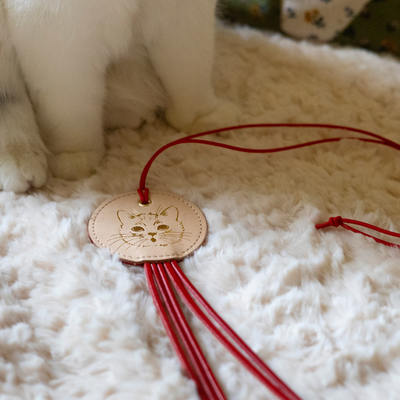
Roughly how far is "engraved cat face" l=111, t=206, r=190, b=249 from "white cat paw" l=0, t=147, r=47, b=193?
0.48 ft

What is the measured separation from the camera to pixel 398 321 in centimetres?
42

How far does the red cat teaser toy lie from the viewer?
372 millimetres

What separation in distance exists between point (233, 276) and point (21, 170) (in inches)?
13.5

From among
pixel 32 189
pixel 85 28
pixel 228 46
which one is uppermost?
pixel 85 28

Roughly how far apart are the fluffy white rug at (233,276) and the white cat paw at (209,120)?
3 cm

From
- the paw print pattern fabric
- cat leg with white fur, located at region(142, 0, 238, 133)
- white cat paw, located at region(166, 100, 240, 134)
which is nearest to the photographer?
cat leg with white fur, located at region(142, 0, 238, 133)

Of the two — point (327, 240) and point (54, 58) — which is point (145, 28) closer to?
point (54, 58)

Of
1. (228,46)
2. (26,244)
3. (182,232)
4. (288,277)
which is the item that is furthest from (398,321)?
(228,46)

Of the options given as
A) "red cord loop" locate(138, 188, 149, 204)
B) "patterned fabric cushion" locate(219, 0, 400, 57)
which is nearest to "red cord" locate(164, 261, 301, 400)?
"red cord loop" locate(138, 188, 149, 204)

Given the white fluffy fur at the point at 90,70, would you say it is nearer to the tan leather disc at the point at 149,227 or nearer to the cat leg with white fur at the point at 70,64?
the cat leg with white fur at the point at 70,64

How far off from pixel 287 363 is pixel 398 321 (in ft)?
0.45

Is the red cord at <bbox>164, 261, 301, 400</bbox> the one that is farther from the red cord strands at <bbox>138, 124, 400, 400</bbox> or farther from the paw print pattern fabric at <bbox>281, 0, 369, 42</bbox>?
the paw print pattern fabric at <bbox>281, 0, 369, 42</bbox>

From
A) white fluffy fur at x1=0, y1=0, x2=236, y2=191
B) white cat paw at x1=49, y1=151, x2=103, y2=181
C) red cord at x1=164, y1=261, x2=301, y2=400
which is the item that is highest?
white fluffy fur at x1=0, y1=0, x2=236, y2=191

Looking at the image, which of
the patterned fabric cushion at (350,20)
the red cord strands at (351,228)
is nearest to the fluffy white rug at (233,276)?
the red cord strands at (351,228)
